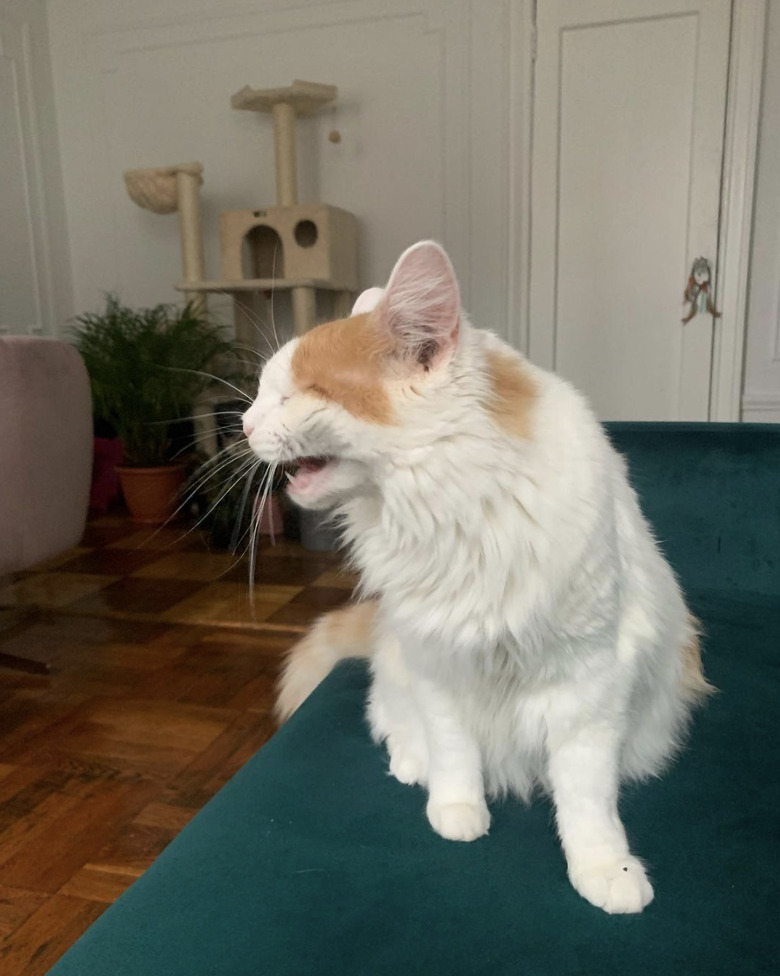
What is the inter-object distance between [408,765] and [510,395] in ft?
1.50

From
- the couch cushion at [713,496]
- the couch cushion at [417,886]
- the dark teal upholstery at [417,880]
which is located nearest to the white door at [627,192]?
the couch cushion at [713,496]

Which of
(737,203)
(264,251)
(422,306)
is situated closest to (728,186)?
(737,203)

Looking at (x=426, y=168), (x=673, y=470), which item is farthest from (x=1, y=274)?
(x=673, y=470)

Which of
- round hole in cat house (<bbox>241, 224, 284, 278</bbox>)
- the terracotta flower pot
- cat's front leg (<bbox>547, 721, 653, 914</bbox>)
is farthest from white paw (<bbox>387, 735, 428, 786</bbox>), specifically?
round hole in cat house (<bbox>241, 224, 284, 278</bbox>)

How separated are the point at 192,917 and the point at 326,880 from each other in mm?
121

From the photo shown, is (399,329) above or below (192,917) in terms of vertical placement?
above

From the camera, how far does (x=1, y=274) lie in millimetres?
3281

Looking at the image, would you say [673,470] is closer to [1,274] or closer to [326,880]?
[326,880]

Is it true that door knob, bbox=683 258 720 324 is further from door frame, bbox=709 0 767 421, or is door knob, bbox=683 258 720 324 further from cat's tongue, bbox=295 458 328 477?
cat's tongue, bbox=295 458 328 477

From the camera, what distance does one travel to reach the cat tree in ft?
9.44

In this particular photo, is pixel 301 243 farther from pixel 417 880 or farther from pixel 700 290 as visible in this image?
pixel 417 880

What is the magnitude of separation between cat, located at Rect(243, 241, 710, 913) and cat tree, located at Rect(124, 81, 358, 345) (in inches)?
86.3

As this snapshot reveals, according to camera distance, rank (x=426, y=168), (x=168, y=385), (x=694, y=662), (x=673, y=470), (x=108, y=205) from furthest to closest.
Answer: (x=108, y=205) < (x=426, y=168) < (x=168, y=385) < (x=673, y=470) < (x=694, y=662)

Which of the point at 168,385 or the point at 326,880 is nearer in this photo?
the point at 326,880
